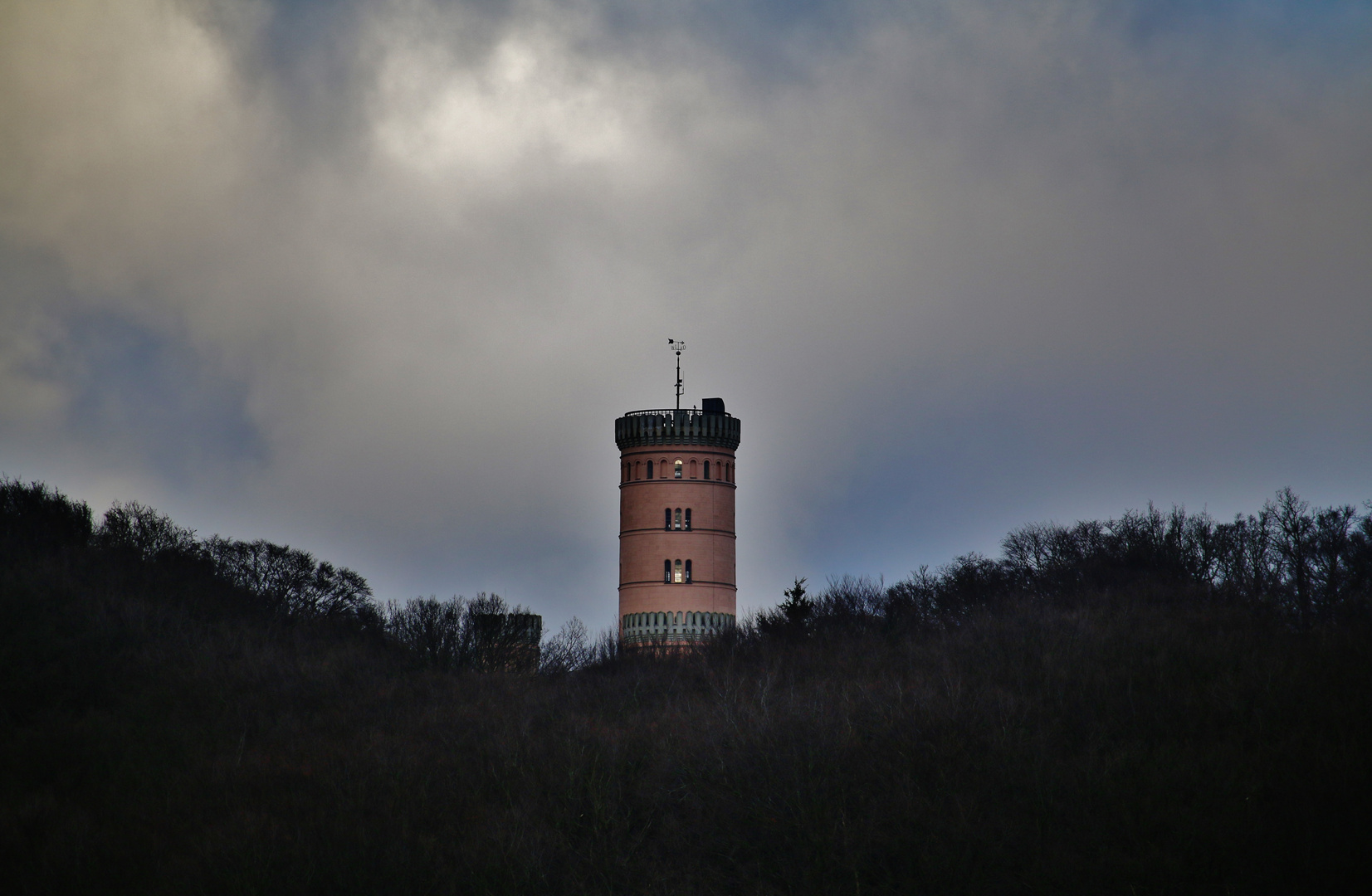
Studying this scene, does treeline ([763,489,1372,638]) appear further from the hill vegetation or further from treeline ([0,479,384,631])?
treeline ([0,479,384,631])

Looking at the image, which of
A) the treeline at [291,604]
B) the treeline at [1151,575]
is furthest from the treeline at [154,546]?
the treeline at [1151,575]

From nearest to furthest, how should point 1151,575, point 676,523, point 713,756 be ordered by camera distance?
point 713,756 < point 1151,575 < point 676,523

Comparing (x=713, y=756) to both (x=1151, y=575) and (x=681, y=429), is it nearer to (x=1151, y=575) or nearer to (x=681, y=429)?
(x=1151, y=575)

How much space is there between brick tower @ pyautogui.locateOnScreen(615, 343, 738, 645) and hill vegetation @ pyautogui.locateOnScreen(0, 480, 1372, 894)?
1090 inches

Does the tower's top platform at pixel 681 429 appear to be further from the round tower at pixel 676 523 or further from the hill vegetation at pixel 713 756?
the hill vegetation at pixel 713 756

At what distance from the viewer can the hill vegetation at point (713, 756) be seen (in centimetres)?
1447

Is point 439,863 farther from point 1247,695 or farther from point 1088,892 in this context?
point 1247,695

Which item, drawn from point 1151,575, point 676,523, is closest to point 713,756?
point 1151,575

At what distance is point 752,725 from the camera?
1844cm

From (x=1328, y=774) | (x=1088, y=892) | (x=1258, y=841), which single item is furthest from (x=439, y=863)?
(x=1328, y=774)

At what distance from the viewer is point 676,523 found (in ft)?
191

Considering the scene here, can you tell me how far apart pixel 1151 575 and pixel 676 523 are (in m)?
30.5

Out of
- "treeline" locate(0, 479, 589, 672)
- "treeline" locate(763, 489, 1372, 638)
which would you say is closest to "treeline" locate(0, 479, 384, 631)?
"treeline" locate(0, 479, 589, 672)

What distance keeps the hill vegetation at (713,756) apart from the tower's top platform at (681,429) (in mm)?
29938
